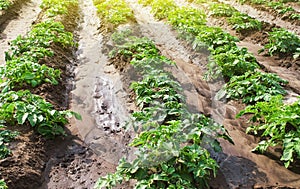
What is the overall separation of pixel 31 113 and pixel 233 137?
2677 mm

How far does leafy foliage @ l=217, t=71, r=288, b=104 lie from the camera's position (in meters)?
4.71

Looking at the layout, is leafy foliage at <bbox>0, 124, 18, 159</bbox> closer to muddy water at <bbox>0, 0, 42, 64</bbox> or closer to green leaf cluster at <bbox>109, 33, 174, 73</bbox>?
green leaf cluster at <bbox>109, 33, 174, 73</bbox>

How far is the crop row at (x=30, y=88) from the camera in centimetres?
393

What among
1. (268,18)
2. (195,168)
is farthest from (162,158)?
(268,18)

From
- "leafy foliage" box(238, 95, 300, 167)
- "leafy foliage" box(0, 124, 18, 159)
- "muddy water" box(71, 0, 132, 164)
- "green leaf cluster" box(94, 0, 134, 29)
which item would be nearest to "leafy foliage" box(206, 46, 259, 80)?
"leafy foliage" box(238, 95, 300, 167)

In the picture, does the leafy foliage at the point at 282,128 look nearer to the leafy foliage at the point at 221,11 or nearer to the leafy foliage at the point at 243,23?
the leafy foliage at the point at 243,23

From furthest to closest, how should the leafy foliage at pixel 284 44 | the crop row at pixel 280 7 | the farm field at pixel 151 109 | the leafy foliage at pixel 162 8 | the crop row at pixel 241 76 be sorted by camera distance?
the leafy foliage at pixel 162 8 < the crop row at pixel 280 7 < the leafy foliage at pixel 284 44 < the crop row at pixel 241 76 < the farm field at pixel 151 109

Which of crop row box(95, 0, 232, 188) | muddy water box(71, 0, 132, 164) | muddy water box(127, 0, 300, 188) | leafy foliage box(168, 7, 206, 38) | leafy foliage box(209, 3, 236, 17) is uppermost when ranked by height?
leafy foliage box(209, 3, 236, 17)

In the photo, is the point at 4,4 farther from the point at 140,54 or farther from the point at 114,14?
the point at 140,54

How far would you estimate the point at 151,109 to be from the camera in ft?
12.9

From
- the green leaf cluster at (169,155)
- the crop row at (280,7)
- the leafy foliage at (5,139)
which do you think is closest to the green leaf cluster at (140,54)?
the green leaf cluster at (169,155)

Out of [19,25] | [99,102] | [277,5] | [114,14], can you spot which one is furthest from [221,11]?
[19,25]

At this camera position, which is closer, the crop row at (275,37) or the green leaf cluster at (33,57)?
the green leaf cluster at (33,57)

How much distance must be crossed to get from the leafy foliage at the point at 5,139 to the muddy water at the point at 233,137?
2.30m
